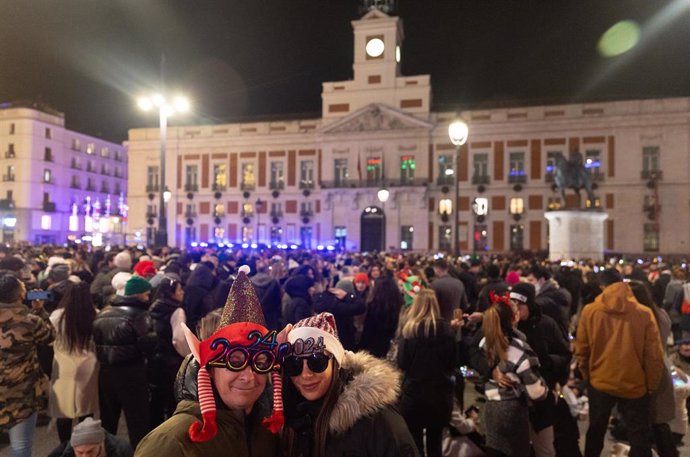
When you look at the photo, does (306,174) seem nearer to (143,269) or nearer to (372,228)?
(372,228)

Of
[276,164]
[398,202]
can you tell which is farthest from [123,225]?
[398,202]

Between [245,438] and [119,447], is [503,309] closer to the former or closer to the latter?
[245,438]

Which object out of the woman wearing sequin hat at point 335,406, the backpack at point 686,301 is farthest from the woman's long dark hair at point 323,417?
the backpack at point 686,301

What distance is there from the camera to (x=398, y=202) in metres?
41.3

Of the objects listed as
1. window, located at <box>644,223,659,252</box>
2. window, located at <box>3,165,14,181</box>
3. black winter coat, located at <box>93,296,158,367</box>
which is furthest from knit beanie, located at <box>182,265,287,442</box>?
window, located at <box>3,165,14,181</box>

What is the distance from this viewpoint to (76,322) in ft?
14.8

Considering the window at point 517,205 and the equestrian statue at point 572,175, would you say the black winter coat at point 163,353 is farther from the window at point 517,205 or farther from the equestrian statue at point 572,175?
the window at point 517,205

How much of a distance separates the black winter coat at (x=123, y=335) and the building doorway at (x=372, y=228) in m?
37.0

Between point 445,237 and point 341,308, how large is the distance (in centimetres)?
3573

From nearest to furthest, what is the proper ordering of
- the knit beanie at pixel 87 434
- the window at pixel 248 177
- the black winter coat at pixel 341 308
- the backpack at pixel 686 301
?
1. the knit beanie at pixel 87 434
2. the black winter coat at pixel 341 308
3. the backpack at pixel 686 301
4. the window at pixel 248 177

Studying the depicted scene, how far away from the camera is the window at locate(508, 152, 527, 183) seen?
130ft

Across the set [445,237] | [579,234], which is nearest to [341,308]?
[579,234]

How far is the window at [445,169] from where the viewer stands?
134 ft

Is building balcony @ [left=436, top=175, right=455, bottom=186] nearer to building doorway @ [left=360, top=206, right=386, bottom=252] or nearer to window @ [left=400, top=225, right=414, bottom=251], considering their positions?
window @ [left=400, top=225, right=414, bottom=251]
